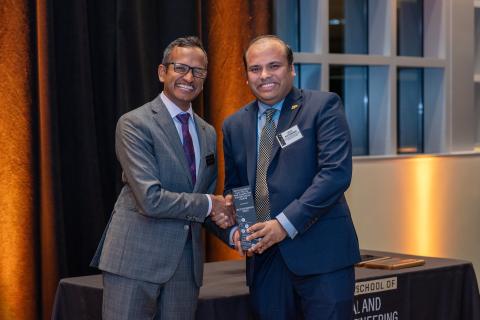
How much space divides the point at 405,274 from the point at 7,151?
213 centimetres

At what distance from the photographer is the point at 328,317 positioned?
2.80m

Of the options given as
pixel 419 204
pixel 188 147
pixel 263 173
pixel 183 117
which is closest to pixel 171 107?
pixel 183 117

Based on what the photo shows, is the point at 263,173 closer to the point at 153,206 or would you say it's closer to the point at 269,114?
the point at 269,114

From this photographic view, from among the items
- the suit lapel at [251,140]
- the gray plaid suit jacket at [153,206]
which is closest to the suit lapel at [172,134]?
the gray plaid suit jacket at [153,206]

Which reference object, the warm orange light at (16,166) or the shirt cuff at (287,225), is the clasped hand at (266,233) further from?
the warm orange light at (16,166)

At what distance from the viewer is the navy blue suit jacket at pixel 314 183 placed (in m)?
2.79

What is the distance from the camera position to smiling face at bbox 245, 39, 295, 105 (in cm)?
290

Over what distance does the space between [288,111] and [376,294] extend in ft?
4.34

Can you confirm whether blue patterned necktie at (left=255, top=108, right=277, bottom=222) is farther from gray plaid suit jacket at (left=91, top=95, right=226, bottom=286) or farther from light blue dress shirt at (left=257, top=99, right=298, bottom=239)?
gray plaid suit jacket at (left=91, top=95, right=226, bottom=286)

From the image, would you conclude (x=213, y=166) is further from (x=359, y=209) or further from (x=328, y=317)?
(x=359, y=209)

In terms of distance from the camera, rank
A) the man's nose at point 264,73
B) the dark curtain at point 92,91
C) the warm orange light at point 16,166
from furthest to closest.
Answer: the dark curtain at point 92,91 → the warm orange light at point 16,166 → the man's nose at point 264,73

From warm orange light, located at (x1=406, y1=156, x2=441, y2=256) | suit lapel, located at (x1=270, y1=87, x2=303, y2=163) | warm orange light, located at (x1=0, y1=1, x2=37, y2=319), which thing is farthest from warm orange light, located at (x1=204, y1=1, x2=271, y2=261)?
suit lapel, located at (x1=270, y1=87, x2=303, y2=163)

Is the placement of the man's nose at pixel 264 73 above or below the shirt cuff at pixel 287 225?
above

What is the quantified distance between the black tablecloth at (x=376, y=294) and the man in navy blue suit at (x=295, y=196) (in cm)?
48
